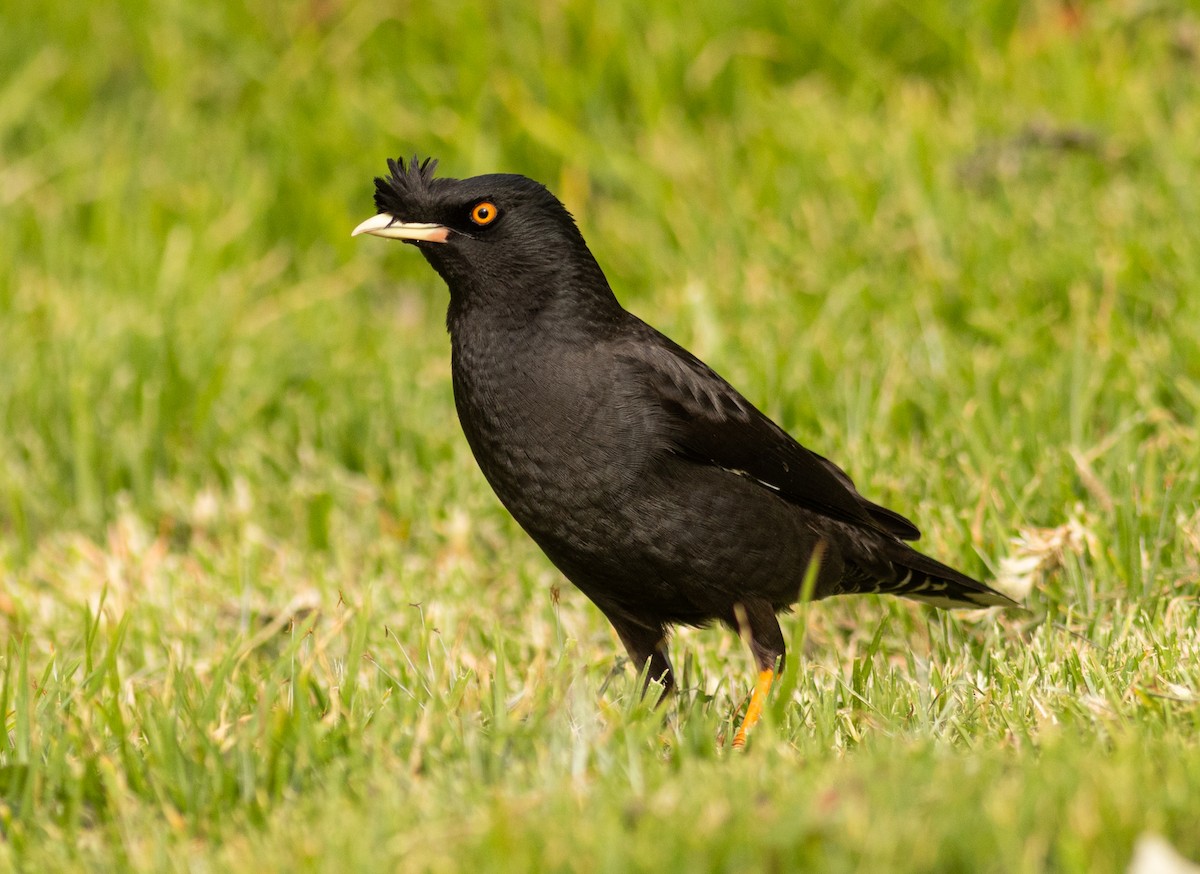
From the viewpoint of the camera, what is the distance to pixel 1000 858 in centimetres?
218

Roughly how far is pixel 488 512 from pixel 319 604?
985 mm

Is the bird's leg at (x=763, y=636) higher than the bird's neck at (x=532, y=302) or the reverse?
the reverse

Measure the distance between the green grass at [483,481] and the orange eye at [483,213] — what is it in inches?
43.4

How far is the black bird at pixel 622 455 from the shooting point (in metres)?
3.69

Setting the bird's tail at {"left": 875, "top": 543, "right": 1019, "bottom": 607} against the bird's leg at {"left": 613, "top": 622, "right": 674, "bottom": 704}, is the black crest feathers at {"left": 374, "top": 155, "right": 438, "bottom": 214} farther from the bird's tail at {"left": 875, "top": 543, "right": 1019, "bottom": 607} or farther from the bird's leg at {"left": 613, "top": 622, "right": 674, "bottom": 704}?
the bird's tail at {"left": 875, "top": 543, "right": 1019, "bottom": 607}

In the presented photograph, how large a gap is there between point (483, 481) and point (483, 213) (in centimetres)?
181

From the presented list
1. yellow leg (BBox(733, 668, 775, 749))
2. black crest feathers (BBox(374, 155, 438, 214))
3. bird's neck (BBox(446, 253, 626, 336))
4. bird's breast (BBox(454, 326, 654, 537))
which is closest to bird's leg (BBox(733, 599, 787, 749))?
yellow leg (BBox(733, 668, 775, 749))

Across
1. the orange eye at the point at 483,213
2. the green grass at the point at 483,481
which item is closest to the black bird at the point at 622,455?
the orange eye at the point at 483,213

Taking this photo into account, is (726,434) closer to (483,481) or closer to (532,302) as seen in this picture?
(532,302)

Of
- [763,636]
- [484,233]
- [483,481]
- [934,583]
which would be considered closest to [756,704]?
[763,636]

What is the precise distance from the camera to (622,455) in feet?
12.1

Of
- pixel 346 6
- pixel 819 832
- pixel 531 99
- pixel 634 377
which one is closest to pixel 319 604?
pixel 634 377

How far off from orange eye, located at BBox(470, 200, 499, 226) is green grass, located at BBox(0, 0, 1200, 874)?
3.61ft

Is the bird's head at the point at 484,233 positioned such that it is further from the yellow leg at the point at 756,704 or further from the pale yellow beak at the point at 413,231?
the yellow leg at the point at 756,704
